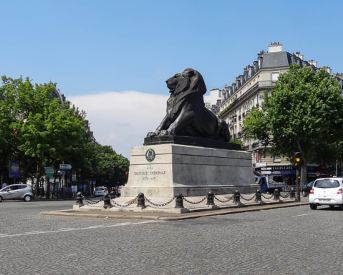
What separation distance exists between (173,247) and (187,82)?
16597 mm

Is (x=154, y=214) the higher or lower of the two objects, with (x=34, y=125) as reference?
lower

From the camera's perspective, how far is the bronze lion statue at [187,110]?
25.8 metres

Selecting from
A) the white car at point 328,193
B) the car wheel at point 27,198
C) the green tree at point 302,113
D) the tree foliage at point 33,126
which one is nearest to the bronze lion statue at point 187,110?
the white car at point 328,193

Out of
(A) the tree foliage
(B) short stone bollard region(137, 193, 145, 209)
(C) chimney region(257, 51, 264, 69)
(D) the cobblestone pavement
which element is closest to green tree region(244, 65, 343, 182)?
(A) the tree foliage

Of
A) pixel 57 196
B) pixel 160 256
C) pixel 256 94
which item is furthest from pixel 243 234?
pixel 256 94

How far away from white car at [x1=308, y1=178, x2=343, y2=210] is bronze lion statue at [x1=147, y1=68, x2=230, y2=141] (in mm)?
6072

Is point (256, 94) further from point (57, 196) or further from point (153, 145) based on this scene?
point (153, 145)

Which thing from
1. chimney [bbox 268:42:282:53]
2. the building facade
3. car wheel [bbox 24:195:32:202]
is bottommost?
car wheel [bbox 24:195:32:202]

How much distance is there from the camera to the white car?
23.5 meters

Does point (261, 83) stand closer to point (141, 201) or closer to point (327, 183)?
point (327, 183)

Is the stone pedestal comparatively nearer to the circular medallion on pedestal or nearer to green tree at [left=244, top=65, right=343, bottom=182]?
the circular medallion on pedestal

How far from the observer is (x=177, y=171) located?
2372 cm

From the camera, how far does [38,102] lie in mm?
49906

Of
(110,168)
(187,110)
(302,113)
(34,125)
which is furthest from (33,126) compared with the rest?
(110,168)
